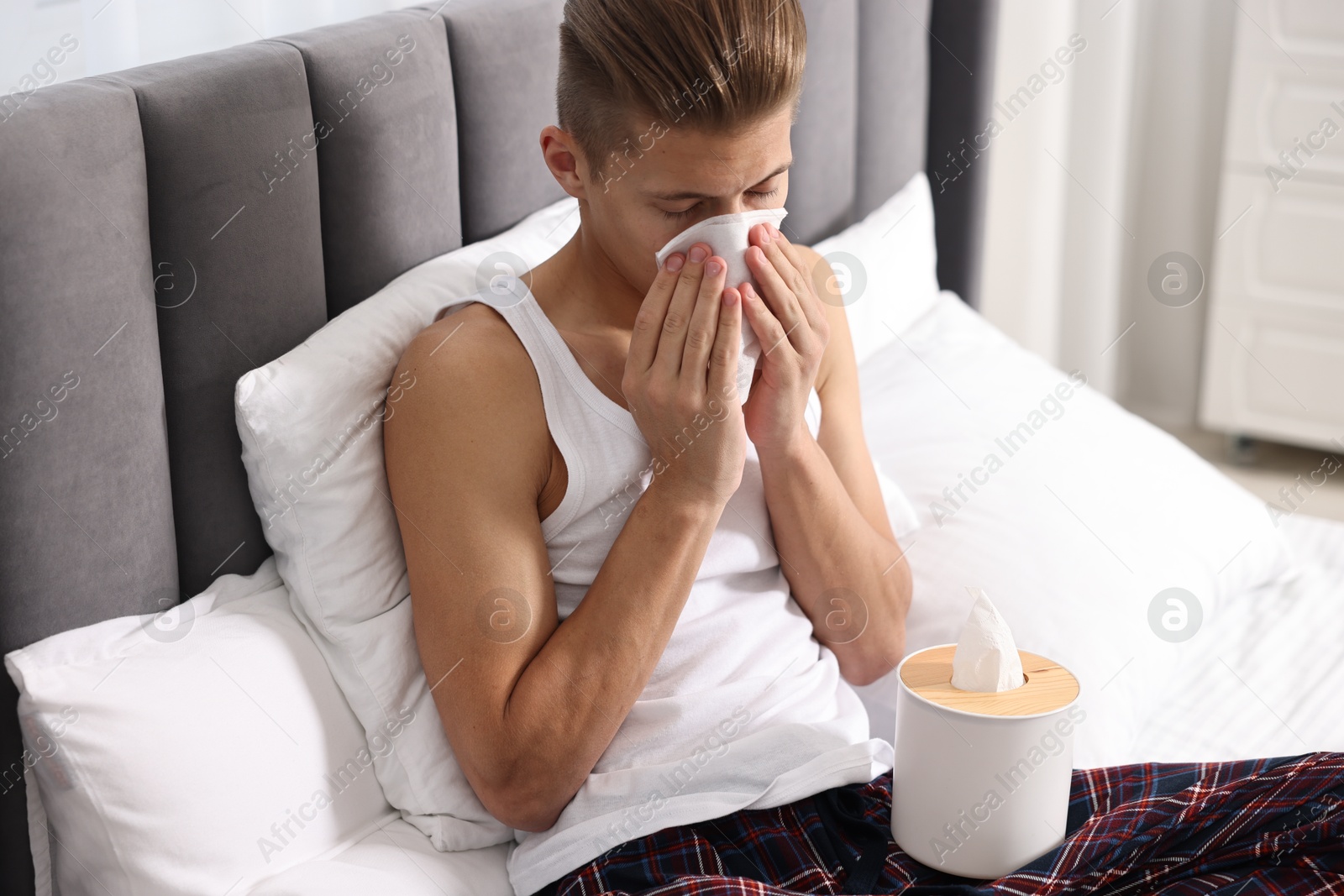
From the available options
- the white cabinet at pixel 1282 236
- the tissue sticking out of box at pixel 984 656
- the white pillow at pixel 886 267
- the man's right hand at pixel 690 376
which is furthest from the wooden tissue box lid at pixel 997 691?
the white cabinet at pixel 1282 236

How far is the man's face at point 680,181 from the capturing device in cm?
107

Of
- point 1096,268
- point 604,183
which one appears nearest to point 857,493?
point 604,183

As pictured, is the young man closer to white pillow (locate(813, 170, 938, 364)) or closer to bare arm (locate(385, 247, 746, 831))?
bare arm (locate(385, 247, 746, 831))

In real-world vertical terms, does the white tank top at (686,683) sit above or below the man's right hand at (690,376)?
below

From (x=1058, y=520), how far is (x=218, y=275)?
3.39 feet

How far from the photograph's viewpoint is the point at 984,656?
41.0 inches

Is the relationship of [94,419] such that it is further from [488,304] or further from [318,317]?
[488,304]

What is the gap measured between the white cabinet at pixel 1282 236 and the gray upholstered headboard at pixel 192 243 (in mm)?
1859

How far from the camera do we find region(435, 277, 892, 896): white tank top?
1091 millimetres

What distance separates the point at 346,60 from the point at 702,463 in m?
0.52

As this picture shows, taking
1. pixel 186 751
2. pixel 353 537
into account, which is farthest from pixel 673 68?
pixel 186 751

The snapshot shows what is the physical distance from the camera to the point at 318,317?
3.94 feet

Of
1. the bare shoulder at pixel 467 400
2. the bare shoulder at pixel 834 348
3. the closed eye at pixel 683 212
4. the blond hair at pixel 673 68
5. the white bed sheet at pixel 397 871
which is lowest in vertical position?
the white bed sheet at pixel 397 871

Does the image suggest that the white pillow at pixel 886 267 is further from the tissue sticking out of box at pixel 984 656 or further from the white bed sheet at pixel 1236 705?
the tissue sticking out of box at pixel 984 656
